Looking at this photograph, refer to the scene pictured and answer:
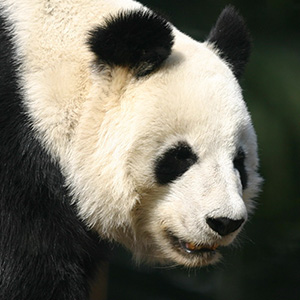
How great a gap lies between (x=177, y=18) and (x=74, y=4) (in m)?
2.49

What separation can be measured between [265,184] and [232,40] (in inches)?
87.4

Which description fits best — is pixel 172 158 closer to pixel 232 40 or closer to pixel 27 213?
pixel 27 213

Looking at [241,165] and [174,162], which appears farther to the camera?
Answer: [241,165]

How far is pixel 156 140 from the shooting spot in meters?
2.68

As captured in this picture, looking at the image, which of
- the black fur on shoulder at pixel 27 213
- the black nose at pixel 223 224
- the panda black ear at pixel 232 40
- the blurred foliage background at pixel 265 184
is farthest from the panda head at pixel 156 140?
the blurred foliage background at pixel 265 184

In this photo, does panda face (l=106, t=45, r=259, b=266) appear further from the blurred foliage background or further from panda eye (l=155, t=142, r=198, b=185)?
the blurred foliage background

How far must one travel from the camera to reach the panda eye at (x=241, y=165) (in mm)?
2803

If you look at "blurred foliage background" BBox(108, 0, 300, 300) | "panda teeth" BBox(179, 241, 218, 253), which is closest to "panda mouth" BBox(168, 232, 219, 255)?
"panda teeth" BBox(179, 241, 218, 253)

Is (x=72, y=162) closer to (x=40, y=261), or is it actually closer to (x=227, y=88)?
(x=40, y=261)

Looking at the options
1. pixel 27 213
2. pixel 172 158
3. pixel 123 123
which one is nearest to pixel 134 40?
pixel 123 123

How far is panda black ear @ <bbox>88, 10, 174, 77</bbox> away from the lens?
2623 mm

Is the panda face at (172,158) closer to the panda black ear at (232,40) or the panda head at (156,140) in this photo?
Answer: the panda head at (156,140)

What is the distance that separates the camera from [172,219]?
9.00ft

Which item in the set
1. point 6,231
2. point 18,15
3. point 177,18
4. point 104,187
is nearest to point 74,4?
point 18,15
